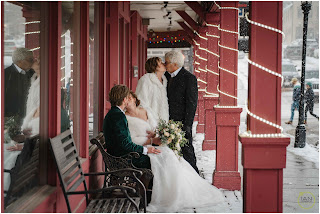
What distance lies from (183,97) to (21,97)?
3.27 metres

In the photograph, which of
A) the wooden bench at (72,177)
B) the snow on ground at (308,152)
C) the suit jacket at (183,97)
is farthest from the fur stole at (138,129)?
the snow on ground at (308,152)

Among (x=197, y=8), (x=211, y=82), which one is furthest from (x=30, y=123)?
(x=197, y=8)

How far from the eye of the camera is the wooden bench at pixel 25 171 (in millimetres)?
2847

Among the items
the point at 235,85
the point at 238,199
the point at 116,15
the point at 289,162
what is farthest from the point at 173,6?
the point at 238,199

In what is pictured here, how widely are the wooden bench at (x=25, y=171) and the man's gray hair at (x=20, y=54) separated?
579 millimetres

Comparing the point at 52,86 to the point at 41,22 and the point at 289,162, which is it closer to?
the point at 41,22

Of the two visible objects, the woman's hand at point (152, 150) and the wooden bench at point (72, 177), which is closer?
the wooden bench at point (72, 177)

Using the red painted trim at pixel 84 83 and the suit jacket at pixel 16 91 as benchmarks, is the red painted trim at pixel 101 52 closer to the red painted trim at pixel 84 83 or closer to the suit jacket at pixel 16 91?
the red painted trim at pixel 84 83

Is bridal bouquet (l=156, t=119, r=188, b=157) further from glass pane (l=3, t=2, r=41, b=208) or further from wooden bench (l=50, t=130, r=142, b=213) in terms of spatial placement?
glass pane (l=3, t=2, r=41, b=208)

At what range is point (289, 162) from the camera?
8469 mm

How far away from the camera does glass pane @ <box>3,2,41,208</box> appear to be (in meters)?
2.72

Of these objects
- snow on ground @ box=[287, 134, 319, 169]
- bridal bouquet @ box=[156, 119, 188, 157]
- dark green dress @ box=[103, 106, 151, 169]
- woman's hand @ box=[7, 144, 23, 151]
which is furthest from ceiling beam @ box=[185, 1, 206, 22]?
woman's hand @ box=[7, 144, 23, 151]

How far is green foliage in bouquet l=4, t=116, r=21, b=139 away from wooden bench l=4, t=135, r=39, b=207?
183 millimetres

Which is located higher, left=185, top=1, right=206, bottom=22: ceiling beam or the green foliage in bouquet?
left=185, top=1, right=206, bottom=22: ceiling beam
